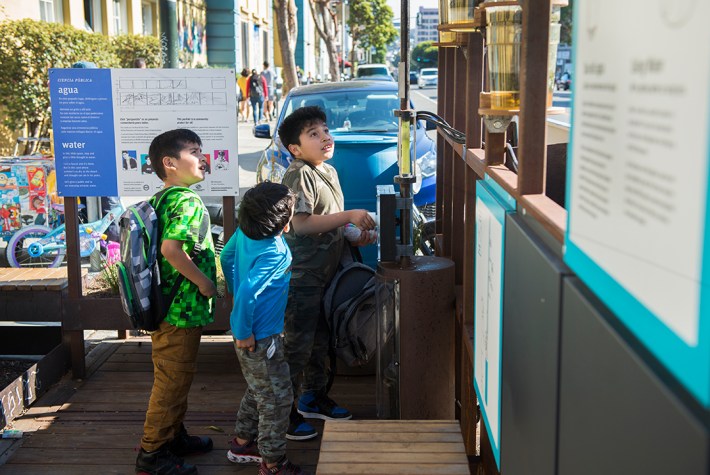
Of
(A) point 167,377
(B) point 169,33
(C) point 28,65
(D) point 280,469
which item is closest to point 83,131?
(A) point 167,377

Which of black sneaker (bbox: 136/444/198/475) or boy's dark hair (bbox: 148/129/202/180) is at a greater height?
boy's dark hair (bbox: 148/129/202/180)

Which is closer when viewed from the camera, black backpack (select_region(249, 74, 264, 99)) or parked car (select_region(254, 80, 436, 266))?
parked car (select_region(254, 80, 436, 266))

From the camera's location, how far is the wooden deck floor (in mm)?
4113

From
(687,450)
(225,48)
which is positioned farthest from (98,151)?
(225,48)

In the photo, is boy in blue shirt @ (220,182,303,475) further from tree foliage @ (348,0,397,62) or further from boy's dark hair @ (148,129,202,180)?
tree foliage @ (348,0,397,62)

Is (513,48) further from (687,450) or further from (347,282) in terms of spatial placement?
(347,282)

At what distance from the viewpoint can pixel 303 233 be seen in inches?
163

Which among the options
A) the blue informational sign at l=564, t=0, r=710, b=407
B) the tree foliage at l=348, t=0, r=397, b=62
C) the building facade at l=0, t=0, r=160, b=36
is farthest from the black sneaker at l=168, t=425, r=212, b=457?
the tree foliage at l=348, t=0, r=397, b=62

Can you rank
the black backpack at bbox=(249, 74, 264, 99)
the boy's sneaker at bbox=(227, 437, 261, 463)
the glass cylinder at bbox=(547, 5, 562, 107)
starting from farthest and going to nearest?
the black backpack at bbox=(249, 74, 264, 99) → the boy's sneaker at bbox=(227, 437, 261, 463) → the glass cylinder at bbox=(547, 5, 562, 107)

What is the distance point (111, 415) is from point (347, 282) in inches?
58.7

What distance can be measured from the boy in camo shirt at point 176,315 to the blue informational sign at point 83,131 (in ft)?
4.21

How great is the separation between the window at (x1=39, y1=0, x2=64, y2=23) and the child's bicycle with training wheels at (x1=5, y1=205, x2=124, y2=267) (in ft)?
28.7

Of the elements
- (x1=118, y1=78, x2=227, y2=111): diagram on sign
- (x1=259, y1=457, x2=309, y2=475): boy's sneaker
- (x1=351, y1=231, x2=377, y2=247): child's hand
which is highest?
(x1=118, y1=78, x2=227, y2=111): diagram on sign

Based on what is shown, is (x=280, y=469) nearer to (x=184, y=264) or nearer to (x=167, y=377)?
(x=167, y=377)
